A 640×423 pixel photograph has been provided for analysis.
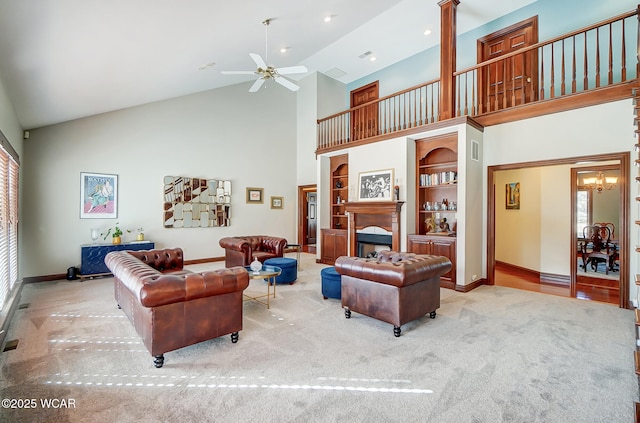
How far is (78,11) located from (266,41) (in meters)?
3.37

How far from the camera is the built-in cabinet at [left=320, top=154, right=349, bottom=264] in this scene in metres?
7.31

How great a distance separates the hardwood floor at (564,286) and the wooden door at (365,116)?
471cm

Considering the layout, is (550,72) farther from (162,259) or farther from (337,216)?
(162,259)

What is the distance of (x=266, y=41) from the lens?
209 inches

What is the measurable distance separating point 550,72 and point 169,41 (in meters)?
6.40

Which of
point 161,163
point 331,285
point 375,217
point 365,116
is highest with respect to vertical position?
point 365,116

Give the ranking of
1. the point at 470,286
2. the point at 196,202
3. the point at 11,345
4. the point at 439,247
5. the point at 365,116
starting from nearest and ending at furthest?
the point at 11,345, the point at 470,286, the point at 439,247, the point at 196,202, the point at 365,116

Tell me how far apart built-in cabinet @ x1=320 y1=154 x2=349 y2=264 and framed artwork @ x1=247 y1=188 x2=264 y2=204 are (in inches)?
79.2

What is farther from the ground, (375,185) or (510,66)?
(510,66)

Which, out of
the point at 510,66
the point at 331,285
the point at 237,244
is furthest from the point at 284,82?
the point at 510,66

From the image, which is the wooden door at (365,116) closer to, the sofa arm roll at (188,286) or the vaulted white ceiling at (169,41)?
the vaulted white ceiling at (169,41)

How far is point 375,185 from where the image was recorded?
6324 mm

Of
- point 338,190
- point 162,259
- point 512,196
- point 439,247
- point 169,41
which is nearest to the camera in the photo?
point 169,41

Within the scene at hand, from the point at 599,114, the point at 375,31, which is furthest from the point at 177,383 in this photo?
the point at 375,31
